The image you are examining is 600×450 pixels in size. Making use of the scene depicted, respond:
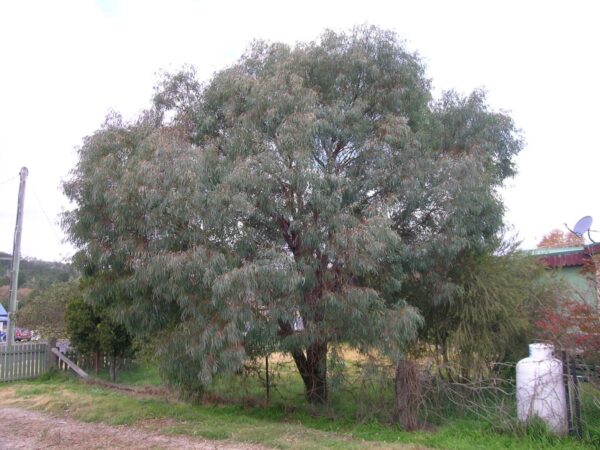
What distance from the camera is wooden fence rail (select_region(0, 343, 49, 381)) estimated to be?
15.4 m

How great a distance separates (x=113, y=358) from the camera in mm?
15297

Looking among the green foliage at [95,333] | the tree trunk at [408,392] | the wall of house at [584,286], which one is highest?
the wall of house at [584,286]

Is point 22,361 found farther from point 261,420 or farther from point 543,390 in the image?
point 543,390

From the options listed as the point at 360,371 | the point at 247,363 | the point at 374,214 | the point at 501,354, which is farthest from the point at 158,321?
the point at 501,354

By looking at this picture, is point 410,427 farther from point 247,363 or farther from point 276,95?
point 276,95

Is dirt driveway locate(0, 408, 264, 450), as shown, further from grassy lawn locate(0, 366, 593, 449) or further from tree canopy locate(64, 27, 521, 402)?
tree canopy locate(64, 27, 521, 402)

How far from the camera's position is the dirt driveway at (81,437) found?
8.35 metres

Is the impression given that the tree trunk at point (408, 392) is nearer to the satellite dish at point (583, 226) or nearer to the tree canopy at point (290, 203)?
the tree canopy at point (290, 203)

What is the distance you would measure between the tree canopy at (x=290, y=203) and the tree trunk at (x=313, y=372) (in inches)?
1.3

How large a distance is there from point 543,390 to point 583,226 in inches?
128

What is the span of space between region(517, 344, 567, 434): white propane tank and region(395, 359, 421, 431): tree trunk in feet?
5.00

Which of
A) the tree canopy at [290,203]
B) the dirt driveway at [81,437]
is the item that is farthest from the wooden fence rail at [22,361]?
the tree canopy at [290,203]

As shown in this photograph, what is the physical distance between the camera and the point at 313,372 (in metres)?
10.3

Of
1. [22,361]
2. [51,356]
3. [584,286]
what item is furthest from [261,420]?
[22,361]
